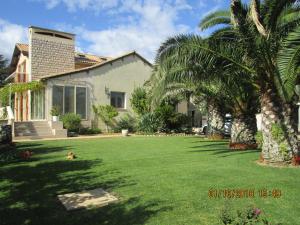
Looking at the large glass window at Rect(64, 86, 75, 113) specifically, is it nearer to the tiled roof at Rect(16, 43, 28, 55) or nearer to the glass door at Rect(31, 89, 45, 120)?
the glass door at Rect(31, 89, 45, 120)

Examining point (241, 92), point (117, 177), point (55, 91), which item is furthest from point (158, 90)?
point (55, 91)

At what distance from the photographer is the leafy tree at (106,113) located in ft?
93.9

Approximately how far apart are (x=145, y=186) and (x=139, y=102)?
22.4 metres

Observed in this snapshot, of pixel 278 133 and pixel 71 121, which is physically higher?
pixel 71 121

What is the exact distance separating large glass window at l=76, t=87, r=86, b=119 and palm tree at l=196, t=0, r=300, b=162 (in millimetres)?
18471

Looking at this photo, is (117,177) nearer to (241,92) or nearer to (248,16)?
(248,16)

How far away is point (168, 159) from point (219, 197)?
5308mm

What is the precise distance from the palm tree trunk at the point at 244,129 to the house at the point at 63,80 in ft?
43.2

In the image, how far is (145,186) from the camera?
7.96 metres

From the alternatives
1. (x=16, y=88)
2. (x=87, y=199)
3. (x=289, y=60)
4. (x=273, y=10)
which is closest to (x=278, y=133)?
(x=289, y=60)

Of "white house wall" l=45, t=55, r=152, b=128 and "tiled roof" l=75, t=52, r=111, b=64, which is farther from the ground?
"tiled roof" l=75, t=52, r=111, b=64
